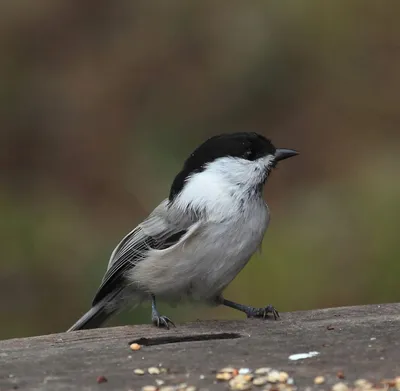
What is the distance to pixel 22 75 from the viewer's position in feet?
24.4

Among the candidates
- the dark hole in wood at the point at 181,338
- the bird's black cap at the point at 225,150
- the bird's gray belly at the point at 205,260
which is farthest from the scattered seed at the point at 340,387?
the bird's black cap at the point at 225,150

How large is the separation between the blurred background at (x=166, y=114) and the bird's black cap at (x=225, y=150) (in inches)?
68.1

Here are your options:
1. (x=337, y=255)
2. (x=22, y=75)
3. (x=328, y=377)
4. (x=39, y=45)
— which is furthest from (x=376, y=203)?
(x=39, y=45)

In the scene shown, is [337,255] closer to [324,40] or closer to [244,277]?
[244,277]

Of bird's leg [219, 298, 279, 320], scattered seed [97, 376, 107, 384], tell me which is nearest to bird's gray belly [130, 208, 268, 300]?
bird's leg [219, 298, 279, 320]

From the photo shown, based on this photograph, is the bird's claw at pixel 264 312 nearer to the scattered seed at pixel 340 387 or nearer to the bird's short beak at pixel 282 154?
the bird's short beak at pixel 282 154

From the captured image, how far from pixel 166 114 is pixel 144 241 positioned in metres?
3.67

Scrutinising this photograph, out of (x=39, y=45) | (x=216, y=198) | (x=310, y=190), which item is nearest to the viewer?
(x=216, y=198)

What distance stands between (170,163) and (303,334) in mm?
3615

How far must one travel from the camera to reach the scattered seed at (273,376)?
92.2 inches

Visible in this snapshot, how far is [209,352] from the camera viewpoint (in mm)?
2607

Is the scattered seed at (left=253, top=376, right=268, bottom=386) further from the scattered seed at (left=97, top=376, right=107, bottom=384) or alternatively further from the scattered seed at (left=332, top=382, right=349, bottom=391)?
the scattered seed at (left=97, top=376, right=107, bottom=384)

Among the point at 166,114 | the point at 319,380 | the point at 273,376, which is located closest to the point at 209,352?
the point at 273,376

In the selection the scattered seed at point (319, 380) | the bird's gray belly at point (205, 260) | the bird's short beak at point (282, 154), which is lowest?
the scattered seed at point (319, 380)
